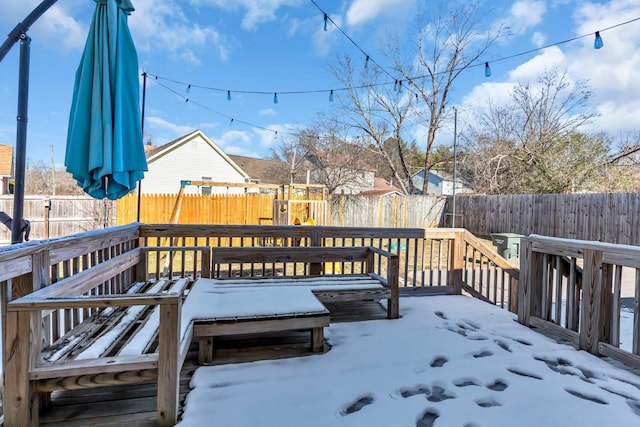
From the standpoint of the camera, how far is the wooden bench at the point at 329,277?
2.99 metres

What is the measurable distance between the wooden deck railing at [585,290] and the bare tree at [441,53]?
12.7m

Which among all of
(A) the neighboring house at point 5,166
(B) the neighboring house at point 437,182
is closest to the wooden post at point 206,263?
(A) the neighboring house at point 5,166

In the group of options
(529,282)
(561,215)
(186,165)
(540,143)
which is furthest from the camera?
(186,165)

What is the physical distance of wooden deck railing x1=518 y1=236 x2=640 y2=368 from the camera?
2361 millimetres

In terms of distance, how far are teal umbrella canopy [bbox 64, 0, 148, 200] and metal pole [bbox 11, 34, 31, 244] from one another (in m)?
0.32

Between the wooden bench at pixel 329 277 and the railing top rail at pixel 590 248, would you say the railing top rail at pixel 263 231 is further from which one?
the railing top rail at pixel 590 248

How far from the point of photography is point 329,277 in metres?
3.47

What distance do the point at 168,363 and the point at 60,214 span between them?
10266mm

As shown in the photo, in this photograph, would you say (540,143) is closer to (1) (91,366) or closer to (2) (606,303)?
(2) (606,303)

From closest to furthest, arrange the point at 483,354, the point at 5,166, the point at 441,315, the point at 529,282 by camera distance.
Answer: the point at 483,354 < the point at 529,282 < the point at 441,315 < the point at 5,166

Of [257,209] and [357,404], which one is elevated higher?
[257,209]

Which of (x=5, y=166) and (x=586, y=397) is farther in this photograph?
(x=5, y=166)

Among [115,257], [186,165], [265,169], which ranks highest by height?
[265,169]

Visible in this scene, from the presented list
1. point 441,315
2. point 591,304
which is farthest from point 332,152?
point 591,304
